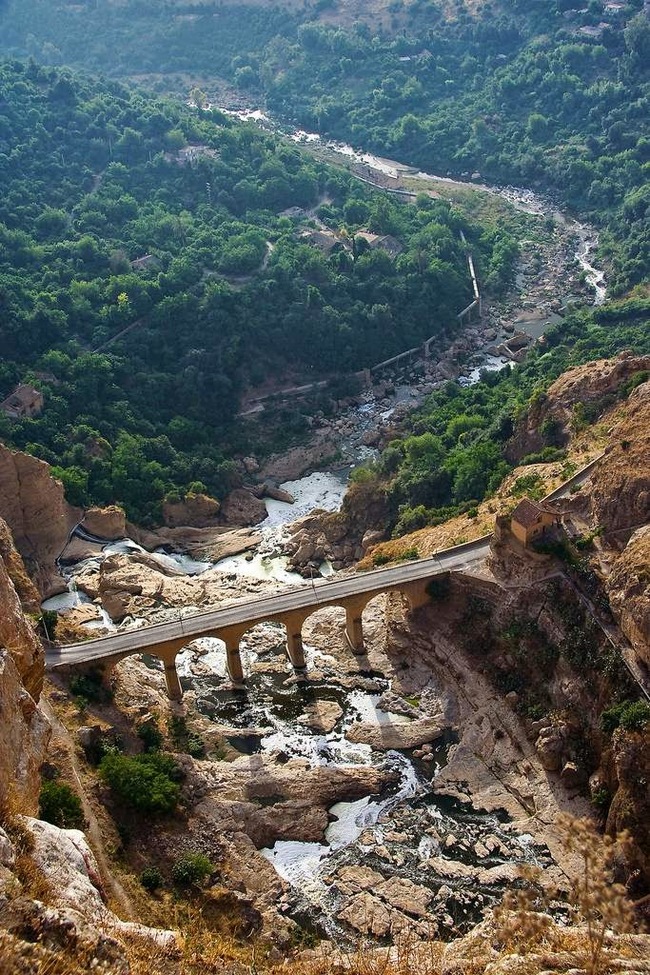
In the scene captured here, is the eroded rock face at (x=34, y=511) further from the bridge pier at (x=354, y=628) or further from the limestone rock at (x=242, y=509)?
the bridge pier at (x=354, y=628)

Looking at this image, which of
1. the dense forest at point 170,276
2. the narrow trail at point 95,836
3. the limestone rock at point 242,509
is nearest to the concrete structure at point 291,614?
the narrow trail at point 95,836

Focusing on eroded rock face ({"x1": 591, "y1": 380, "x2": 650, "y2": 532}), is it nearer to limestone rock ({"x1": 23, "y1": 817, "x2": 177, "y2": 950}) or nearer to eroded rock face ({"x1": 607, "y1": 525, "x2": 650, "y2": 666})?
eroded rock face ({"x1": 607, "y1": 525, "x2": 650, "y2": 666})

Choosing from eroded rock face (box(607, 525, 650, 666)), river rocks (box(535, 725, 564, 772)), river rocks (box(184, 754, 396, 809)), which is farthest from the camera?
river rocks (box(184, 754, 396, 809))

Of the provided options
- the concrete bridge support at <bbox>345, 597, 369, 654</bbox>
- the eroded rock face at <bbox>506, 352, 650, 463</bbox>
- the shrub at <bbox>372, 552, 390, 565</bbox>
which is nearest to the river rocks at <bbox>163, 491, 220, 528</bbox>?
the shrub at <bbox>372, 552, 390, 565</bbox>

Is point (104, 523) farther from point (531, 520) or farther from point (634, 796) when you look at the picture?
point (634, 796)

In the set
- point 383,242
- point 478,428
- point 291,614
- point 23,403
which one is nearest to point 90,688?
point 291,614

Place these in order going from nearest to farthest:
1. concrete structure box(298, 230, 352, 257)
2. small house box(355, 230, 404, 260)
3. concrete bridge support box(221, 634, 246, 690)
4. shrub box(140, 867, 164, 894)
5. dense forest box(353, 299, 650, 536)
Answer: shrub box(140, 867, 164, 894) → concrete bridge support box(221, 634, 246, 690) → dense forest box(353, 299, 650, 536) → concrete structure box(298, 230, 352, 257) → small house box(355, 230, 404, 260)
